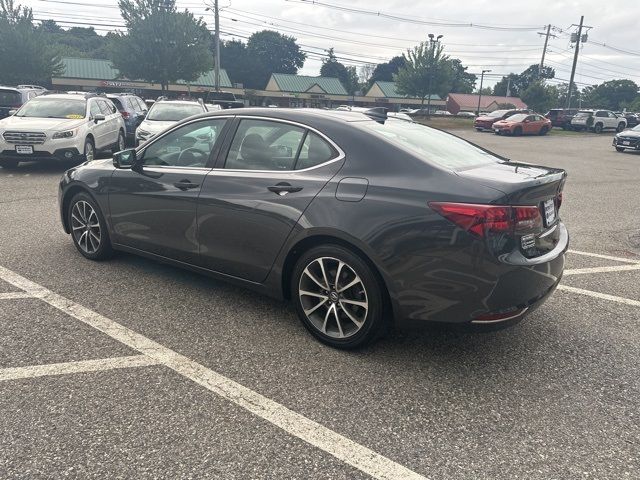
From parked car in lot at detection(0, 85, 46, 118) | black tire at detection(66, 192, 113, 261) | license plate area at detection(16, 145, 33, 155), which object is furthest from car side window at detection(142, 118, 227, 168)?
parked car in lot at detection(0, 85, 46, 118)

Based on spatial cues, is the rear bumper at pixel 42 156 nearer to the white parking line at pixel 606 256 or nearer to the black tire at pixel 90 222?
the black tire at pixel 90 222

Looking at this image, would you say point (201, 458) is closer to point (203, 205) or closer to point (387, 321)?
point (387, 321)

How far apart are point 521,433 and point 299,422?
1.18 m

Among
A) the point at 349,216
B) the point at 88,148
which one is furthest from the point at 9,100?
the point at 349,216

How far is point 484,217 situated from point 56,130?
10026 mm

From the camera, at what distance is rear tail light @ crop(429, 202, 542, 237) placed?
284 centimetres

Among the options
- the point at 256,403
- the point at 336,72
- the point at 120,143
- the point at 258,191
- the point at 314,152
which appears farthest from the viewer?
the point at 336,72

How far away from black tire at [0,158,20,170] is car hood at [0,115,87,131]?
2.38ft

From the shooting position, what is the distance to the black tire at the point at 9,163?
10523 mm

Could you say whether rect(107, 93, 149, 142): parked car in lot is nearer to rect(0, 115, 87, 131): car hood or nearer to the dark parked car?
rect(0, 115, 87, 131): car hood

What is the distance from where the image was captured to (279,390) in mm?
2953

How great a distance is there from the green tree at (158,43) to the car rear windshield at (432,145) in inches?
1441

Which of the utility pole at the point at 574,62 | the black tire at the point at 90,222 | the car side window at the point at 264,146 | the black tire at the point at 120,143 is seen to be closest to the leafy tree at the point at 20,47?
the black tire at the point at 120,143

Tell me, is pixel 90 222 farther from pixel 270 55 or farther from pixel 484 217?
pixel 270 55
